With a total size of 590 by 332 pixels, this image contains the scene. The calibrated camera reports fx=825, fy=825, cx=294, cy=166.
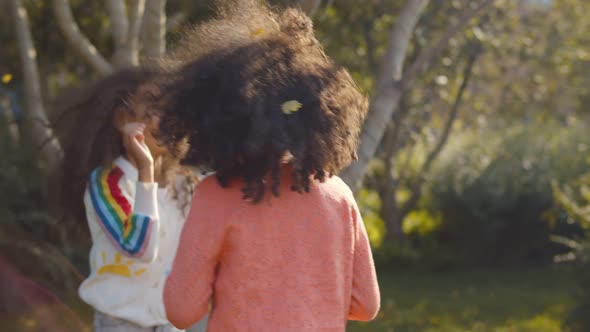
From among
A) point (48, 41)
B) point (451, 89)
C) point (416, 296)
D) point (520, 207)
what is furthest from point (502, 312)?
point (48, 41)

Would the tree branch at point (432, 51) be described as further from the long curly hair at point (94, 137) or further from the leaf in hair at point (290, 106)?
the leaf in hair at point (290, 106)

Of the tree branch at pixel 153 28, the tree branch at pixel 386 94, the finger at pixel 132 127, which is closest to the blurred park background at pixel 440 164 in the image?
the tree branch at pixel 153 28

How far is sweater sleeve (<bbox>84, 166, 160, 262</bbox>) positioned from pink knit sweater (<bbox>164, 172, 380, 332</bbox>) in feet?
2.13

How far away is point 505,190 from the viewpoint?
9055 mm

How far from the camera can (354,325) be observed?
21.9 ft

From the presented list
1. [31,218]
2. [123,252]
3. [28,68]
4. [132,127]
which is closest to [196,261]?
[123,252]

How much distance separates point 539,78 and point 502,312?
328 centimetres

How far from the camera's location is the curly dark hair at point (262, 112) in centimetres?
192

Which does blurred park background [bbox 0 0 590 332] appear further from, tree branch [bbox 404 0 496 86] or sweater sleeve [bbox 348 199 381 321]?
sweater sleeve [bbox 348 199 381 321]

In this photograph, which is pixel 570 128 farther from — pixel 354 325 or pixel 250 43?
pixel 250 43

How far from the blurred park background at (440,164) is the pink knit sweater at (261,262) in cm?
295

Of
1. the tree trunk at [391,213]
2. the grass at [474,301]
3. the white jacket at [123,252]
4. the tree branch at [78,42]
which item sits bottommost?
the tree trunk at [391,213]

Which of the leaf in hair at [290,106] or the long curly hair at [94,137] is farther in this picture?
the long curly hair at [94,137]

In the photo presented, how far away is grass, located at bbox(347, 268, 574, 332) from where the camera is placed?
21.9 feet
